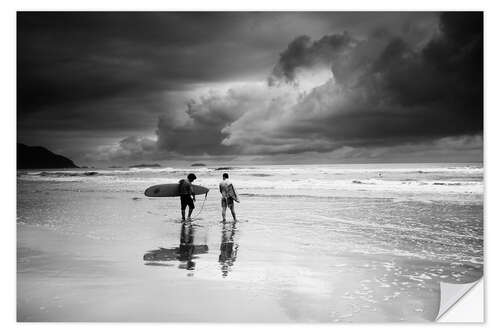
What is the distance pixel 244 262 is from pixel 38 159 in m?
3.92

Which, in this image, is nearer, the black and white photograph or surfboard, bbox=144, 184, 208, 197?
the black and white photograph

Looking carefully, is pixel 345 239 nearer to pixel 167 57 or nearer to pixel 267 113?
pixel 267 113

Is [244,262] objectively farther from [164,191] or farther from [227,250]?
[164,191]

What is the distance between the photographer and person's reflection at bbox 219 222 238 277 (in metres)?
5.77

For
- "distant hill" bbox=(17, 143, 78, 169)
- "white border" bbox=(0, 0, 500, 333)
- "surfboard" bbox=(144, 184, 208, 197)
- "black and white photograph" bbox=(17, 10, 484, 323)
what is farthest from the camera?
"surfboard" bbox=(144, 184, 208, 197)

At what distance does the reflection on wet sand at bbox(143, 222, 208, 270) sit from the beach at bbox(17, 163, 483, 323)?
2cm

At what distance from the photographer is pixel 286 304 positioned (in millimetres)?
4730

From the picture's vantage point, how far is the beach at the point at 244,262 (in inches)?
184

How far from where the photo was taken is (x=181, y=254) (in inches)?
255

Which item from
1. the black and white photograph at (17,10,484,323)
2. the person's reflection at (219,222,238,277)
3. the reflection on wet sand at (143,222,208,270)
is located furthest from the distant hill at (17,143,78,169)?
the person's reflection at (219,222,238,277)

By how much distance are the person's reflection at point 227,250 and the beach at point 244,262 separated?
2 cm

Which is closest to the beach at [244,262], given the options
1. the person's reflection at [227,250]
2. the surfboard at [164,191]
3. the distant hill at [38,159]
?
the person's reflection at [227,250]

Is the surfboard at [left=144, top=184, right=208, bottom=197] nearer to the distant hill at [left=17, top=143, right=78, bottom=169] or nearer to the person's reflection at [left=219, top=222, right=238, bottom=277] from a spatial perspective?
the person's reflection at [left=219, top=222, right=238, bottom=277]
